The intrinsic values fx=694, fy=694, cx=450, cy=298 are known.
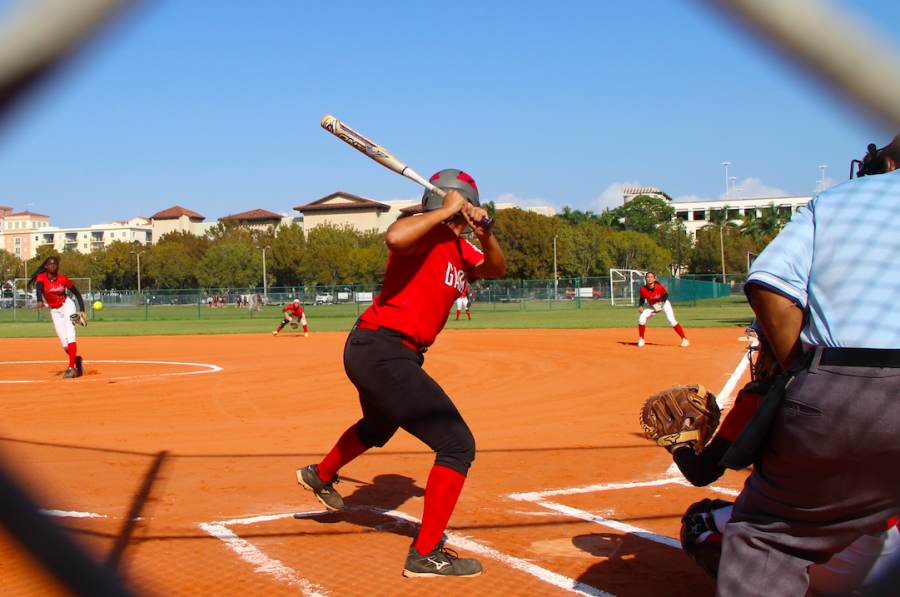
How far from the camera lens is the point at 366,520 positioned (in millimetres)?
4531

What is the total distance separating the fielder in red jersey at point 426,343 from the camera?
358cm

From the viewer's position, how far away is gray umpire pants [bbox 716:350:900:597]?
2.00m

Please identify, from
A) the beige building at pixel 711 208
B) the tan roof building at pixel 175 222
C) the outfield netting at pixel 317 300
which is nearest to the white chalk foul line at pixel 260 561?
the outfield netting at pixel 317 300

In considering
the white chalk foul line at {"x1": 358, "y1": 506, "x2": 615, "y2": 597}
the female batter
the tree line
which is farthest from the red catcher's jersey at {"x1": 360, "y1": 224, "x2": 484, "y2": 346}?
the tree line

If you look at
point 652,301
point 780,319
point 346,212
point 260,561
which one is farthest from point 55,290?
point 346,212

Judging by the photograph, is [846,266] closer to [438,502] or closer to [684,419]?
[684,419]

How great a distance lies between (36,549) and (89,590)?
0.16m

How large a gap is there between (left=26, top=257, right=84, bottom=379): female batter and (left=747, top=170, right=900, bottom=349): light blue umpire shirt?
11.8 metres

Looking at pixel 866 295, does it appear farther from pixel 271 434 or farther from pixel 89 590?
pixel 271 434

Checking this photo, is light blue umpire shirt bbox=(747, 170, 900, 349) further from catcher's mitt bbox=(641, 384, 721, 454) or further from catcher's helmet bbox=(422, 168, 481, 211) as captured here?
catcher's helmet bbox=(422, 168, 481, 211)

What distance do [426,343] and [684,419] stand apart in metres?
1.54

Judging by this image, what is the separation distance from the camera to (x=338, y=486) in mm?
5363

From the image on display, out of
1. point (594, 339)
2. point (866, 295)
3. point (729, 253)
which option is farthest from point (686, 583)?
point (729, 253)

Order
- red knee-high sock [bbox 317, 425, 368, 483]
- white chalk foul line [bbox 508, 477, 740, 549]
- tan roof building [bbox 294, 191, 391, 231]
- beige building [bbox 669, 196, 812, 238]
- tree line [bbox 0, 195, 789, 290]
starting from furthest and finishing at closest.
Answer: tan roof building [bbox 294, 191, 391, 231], beige building [bbox 669, 196, 812, 238], tree line [bbox 0, 195, 789, 290], red knee-high sock [bbox 317, 425, 368, 483], white chalk foul line [bbox 508, 477, 740, 549]
